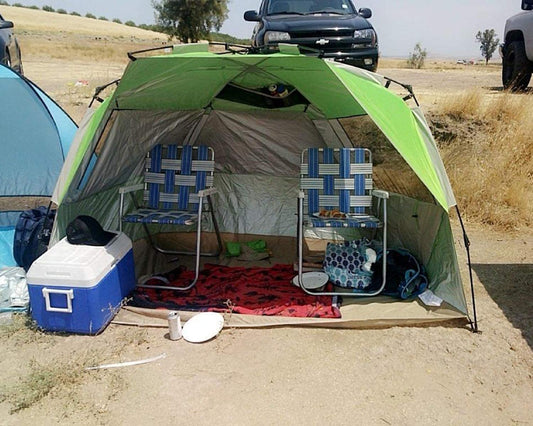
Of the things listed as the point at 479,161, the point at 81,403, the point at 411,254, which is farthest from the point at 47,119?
the point at 479,161

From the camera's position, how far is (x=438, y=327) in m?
3.37

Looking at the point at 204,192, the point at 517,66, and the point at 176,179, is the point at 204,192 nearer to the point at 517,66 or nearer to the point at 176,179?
the point at 176,179

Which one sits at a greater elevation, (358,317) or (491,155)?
(491,155)

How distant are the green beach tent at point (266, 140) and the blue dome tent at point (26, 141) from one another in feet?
2.48

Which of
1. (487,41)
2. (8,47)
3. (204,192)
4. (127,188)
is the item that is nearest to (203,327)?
(204,192)

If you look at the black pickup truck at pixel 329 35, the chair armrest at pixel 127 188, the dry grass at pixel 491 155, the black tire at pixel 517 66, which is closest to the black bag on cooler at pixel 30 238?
the chair armrest at pixel 127 188

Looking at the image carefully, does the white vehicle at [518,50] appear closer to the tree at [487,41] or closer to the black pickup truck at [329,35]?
the black pickup truck at [329,35]

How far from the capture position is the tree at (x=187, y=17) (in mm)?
27938

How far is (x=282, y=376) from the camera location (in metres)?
2.90

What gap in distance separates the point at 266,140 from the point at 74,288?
96.5 inches

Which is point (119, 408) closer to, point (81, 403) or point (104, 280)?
point (81, 403)

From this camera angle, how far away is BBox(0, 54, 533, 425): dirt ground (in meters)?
2.60

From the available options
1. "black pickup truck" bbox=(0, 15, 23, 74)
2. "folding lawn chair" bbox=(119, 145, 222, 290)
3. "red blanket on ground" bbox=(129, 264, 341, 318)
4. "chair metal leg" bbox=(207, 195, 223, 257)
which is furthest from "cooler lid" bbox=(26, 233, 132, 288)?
"black pickup truck" bbox=(0, 15, 23, 74)

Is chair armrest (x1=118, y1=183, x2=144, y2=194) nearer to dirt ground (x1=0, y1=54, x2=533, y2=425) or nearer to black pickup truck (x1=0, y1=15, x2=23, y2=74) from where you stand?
dirt ground (x1=0, y1=54, x2=533, y2=425)
